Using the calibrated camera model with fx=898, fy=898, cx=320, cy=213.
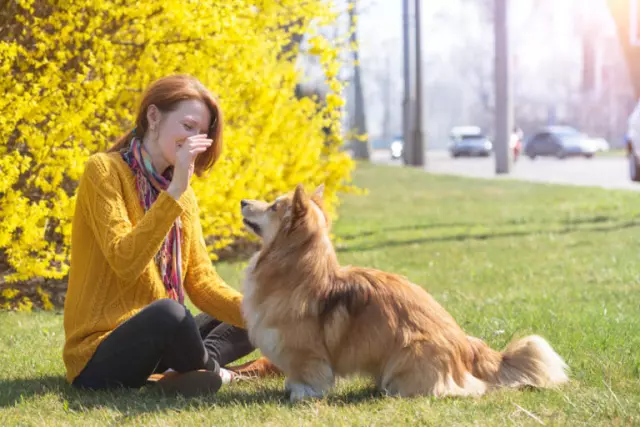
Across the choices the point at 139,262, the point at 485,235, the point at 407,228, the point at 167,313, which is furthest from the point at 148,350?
the point at 407,228

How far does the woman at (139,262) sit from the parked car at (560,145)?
37.0 meters

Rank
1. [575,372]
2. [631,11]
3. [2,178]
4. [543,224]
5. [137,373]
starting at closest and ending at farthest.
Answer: [137,373], [575,372], [2,178], [543,224], [631,11]

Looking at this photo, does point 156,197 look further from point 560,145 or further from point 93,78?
point 560,145

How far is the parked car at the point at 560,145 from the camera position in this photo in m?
39.7

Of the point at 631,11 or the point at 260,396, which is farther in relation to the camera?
the point at 631,11

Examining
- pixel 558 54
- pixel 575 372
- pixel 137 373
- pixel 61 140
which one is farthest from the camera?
pixel 558 54

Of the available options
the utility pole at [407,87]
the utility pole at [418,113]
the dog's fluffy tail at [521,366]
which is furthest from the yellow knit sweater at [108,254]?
the utility pole at [407,87]

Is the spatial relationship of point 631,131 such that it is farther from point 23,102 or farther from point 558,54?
point 558,54

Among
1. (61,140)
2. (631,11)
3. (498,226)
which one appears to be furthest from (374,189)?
(631,11)

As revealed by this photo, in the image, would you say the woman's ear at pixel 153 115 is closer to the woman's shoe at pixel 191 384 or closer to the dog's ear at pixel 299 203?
the dog's ear at pixel 299 203

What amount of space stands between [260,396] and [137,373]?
0.56 metres

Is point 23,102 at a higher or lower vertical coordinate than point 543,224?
higher

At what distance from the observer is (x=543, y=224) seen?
40.3ft

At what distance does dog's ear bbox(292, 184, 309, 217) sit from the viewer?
3.81 meters
